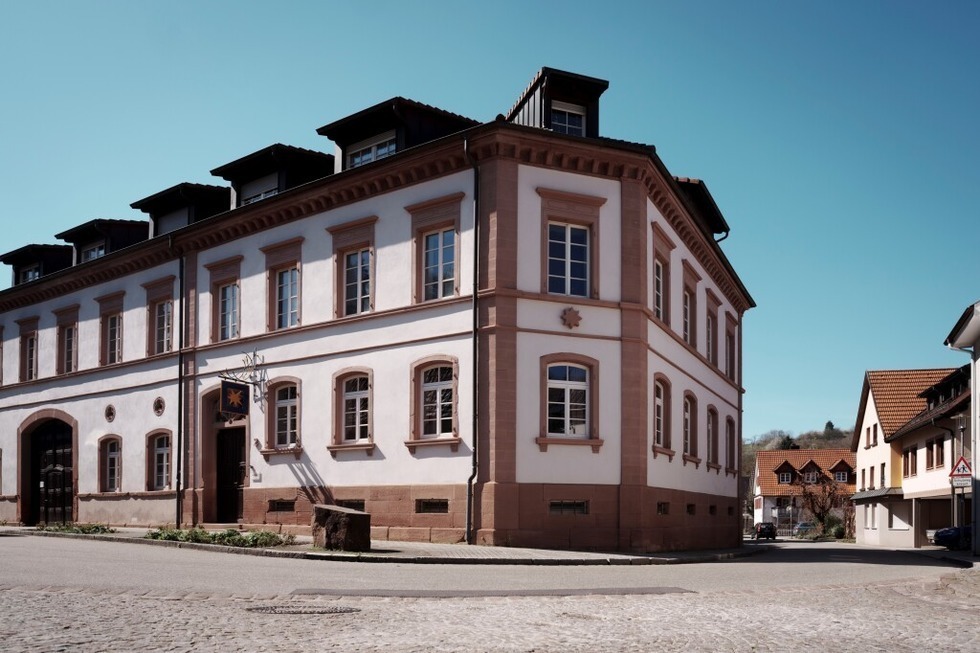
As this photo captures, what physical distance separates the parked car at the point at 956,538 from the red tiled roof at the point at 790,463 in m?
50.1

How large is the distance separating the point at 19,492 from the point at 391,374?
20.3 metres

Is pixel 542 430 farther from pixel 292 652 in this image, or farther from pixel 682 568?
pixel 292 652

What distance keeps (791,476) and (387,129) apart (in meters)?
74.8

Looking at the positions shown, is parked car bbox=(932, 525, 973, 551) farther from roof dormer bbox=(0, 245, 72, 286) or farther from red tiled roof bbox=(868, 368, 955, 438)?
roof dormer bbox=(0, 245, 72, 286)

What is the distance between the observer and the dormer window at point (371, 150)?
84.3 feet

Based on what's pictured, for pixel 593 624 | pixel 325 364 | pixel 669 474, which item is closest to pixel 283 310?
pixel 325 364

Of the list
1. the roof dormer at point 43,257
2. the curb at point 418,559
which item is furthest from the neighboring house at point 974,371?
the roof dormer at point 43,257

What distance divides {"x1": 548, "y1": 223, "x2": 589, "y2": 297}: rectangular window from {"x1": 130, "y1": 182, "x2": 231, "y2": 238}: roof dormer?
12635mm

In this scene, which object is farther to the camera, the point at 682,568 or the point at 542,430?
the point at 542,430

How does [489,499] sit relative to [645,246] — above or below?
below

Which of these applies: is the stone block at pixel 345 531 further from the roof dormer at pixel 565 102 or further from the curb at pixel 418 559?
the roof dormer at pixel 565 102

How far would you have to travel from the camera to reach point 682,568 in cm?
1880

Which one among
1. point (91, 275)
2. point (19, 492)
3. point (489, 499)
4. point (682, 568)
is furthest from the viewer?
point (19, 492)

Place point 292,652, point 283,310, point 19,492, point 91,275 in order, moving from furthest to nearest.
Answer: point 19,492, point 91,275, point 283,310, point 292,652
